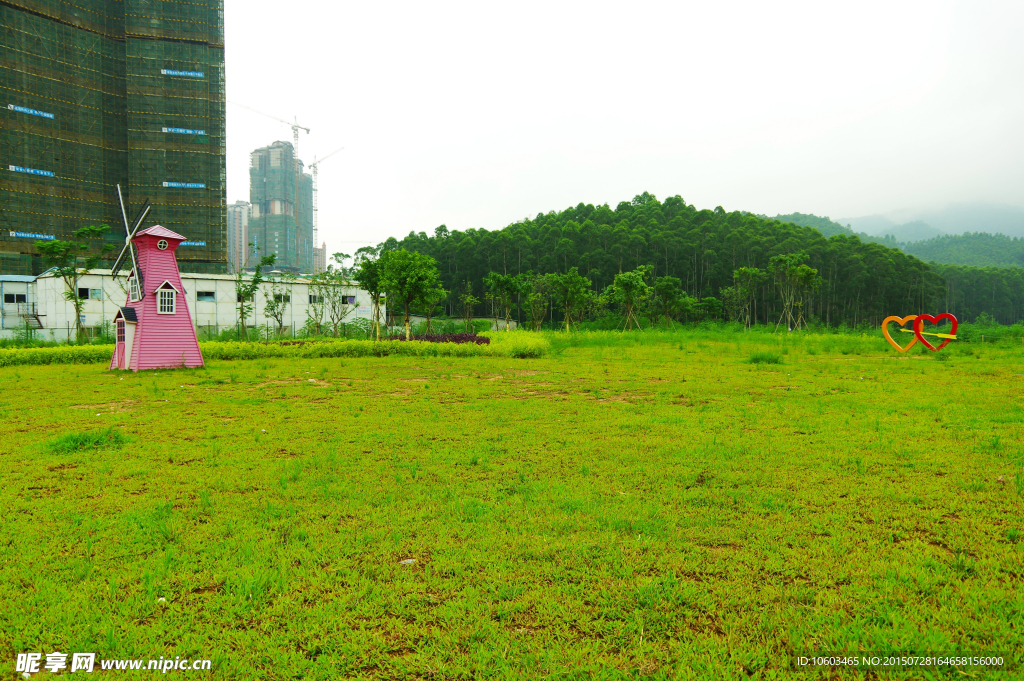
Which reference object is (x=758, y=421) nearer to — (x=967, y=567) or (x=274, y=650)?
(x=967, y=567)

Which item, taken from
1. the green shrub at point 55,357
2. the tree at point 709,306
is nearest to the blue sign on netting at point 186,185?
the green shrub at point 55,357

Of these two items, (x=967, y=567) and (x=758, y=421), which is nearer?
(x=967, y=567)

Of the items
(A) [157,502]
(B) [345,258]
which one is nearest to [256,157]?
(B) [345,258]

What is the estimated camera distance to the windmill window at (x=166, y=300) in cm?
1308

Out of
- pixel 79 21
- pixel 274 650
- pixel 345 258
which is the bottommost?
pixel 274 650

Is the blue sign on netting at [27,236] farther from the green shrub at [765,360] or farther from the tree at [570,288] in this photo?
the green shrub at [765,360]

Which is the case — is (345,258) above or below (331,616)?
above

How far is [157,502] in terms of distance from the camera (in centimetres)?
357

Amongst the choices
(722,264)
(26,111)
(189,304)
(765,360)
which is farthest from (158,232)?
(722,264)

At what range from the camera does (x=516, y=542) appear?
9.51 feet

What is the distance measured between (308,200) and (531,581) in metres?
127

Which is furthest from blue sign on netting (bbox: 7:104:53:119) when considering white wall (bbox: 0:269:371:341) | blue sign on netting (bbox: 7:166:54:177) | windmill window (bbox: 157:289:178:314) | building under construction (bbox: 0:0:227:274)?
windmill window (bbox: 157:289:178:314)

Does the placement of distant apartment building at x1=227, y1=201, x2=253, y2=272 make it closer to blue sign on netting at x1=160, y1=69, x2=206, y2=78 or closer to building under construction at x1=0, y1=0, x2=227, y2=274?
building under construction at x1=0, y1=0, x2=227, y2=274

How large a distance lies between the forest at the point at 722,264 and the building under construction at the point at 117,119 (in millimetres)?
18291
